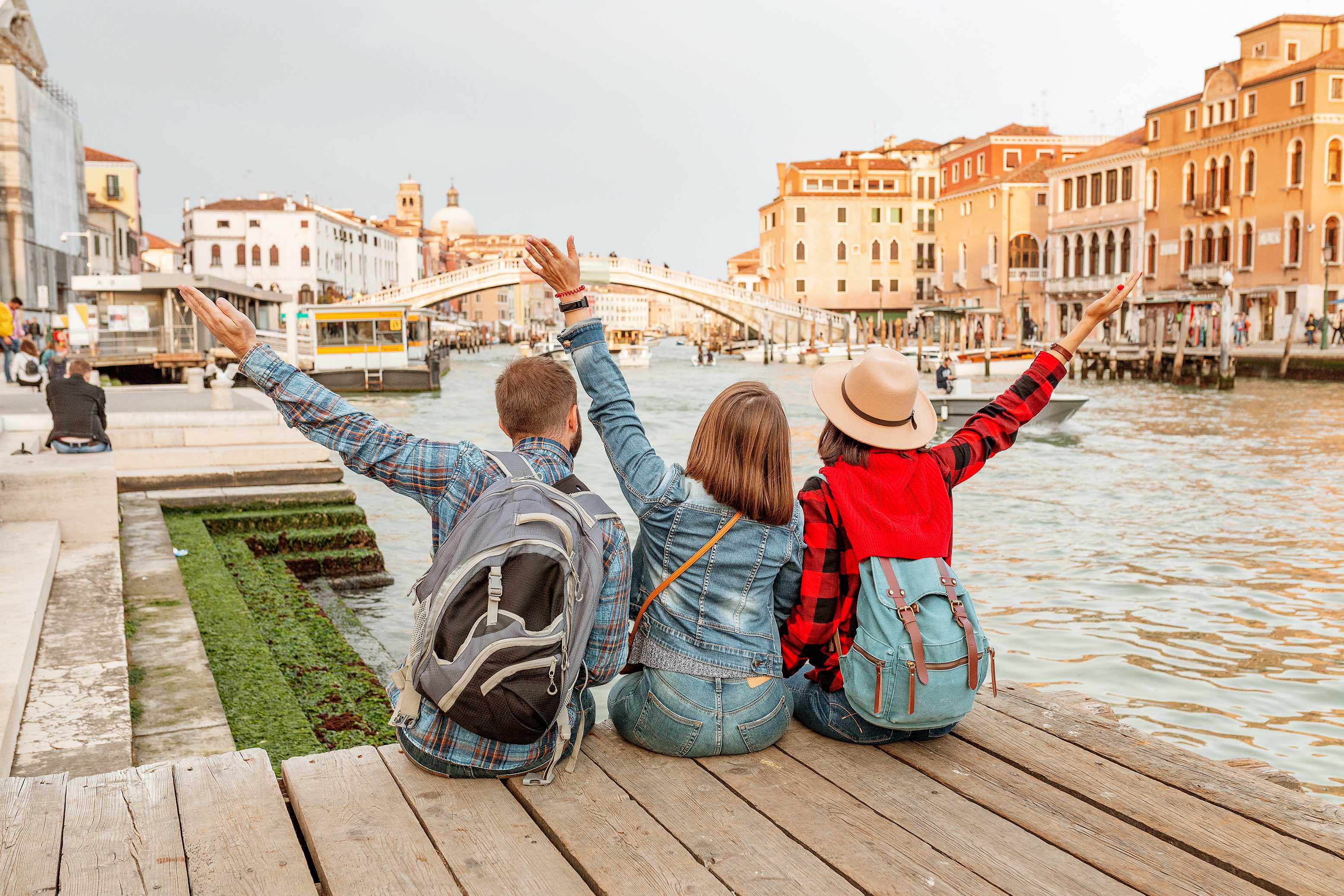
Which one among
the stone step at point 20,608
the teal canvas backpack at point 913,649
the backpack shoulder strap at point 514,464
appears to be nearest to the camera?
the backpack shoulder strap at point 514,464

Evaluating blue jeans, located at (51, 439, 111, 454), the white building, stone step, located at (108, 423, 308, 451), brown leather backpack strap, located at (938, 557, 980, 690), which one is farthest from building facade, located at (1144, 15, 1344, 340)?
the white building

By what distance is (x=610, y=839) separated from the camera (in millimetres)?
1946

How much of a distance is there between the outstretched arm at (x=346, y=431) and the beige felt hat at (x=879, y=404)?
77cm

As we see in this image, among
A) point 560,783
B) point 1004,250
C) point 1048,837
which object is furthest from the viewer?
point 1004,250

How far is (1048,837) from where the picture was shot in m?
1.98

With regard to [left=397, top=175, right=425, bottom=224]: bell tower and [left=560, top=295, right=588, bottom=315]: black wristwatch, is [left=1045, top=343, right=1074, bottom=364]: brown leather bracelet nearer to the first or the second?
[left=560, top=295, right=588, bottom=315]: black wristwatch

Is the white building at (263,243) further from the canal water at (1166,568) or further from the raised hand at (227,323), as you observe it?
the raised hand at (227,323)

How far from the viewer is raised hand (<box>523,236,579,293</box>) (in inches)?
90.5

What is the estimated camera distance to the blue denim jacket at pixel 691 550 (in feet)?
7.57

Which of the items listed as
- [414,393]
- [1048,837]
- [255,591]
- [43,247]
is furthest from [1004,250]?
[1048,837]

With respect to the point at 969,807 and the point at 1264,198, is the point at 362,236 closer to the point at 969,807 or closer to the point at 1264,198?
the point at 1264,198

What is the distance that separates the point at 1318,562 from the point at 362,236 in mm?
68213

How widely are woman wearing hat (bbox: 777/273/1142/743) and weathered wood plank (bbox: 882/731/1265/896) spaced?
0.35 ft

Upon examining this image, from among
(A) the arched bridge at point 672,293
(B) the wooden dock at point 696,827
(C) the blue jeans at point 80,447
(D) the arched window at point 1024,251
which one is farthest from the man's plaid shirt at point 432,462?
(D) the arched window at point 1024,251
